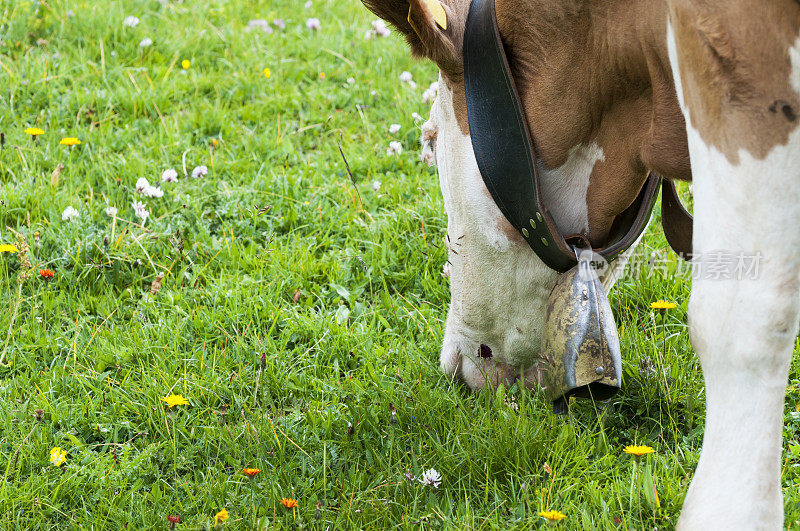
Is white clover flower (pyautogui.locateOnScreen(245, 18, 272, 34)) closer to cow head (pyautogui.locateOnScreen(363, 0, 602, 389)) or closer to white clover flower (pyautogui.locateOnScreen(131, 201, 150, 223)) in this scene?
white clover flower (pyautogui.locateOnScreen(131, 201, 150, 223))

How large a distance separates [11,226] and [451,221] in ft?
7.29

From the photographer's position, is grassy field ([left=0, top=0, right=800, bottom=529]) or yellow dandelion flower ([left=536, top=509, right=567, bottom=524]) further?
grassy field ([left=0, top=0, right=800, bottom=529])

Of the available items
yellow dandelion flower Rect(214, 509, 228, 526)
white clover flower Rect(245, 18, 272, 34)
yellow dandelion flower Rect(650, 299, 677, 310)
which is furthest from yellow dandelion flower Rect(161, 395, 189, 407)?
white clover flower Rect(245, 18, 272, 34)

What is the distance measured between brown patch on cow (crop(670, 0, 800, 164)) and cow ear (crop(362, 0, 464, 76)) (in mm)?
683

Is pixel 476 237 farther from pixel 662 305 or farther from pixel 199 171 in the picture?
pixel 199 171

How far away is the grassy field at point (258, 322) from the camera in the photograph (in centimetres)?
243

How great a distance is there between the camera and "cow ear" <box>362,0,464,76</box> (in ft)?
7.09

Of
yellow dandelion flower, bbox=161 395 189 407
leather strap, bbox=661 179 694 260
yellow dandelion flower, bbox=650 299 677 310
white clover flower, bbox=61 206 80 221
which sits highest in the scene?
leather strap, bbox=661 179 694 260

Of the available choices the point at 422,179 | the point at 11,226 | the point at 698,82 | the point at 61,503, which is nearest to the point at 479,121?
the point at 698,82

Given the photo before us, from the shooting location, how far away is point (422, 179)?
13.8 ft

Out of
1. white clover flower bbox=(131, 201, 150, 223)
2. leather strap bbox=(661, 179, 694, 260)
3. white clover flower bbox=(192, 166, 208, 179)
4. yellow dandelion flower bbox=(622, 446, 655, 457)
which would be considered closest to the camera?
yellow dandelion flower bbox=(622, 446, 655, 457)

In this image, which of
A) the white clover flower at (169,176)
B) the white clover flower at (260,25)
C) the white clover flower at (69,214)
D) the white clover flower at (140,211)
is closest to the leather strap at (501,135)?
the white clover flower at (140,211)

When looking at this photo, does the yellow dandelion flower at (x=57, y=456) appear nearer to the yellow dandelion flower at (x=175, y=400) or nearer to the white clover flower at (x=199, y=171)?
the yellow dandelion flower at (x=175, y=400)

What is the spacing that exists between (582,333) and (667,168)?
48 cm
